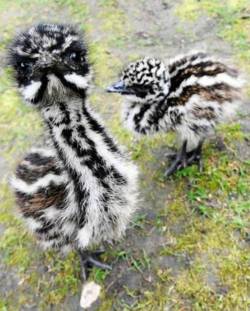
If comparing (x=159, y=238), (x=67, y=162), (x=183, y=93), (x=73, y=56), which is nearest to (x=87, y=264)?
(x=159, y=238)

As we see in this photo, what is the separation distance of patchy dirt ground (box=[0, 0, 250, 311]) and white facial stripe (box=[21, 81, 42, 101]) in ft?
0.82

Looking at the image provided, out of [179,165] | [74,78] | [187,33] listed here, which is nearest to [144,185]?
[179,165]

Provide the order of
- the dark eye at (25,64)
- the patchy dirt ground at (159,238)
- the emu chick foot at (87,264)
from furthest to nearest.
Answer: the emu chick foot at (87,264), the patchy dirt ground at (159,238), the dark eye at (25,64)

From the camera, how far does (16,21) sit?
13.4 ft

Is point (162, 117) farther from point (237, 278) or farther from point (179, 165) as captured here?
point (237, 278)

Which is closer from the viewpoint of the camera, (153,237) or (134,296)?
(134,296)

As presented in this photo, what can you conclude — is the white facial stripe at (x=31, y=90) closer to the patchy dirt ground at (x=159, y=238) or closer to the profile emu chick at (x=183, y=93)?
the patchy dirt ground at (x=159, y=238)

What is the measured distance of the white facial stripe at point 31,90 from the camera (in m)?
1.70

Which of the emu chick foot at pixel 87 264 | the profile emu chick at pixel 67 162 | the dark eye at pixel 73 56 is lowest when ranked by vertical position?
the emu chick foot at pixel 87 264

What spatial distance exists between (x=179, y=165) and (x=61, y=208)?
0.92 m

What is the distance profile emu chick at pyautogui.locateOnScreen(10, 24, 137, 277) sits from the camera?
171cm

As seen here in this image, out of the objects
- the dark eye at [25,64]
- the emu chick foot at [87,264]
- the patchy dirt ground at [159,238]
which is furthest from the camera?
the emu chick foot at [87,264]

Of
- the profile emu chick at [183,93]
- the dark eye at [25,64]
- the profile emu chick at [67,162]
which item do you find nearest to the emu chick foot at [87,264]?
the profile emu chick at [67,162]

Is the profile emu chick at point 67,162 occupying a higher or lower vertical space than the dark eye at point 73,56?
lower
